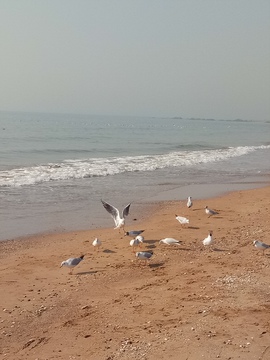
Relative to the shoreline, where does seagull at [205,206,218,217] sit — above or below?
above

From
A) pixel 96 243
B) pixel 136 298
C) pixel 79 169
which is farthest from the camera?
pixel 79 169

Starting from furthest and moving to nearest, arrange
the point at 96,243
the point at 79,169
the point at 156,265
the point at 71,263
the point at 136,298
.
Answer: the point at 79,169
the point at 96,243
the point at 156,265
the point at 71,263
the point at 136,298

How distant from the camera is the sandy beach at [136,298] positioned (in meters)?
5.31

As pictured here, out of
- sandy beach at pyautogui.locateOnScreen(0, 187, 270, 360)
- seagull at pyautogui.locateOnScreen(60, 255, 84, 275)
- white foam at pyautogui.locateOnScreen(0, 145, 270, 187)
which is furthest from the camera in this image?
white foam at pyautogui.locateOnScreen(0, 145, 270, 187)

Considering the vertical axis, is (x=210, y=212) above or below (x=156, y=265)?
above

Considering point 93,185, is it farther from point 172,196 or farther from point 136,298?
point 136,298

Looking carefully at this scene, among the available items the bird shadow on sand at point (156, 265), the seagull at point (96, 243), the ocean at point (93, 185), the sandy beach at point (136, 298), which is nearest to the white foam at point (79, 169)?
the ocean at point (93, 185)

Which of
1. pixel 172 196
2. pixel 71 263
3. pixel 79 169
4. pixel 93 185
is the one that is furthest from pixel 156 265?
pixel 79 169

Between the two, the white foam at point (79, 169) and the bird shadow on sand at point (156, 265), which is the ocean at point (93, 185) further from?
the bird shadow on sand at point (156, 265)

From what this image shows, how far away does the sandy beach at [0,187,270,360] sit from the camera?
531cm

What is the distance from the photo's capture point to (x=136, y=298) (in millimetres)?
6809

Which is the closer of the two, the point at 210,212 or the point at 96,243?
the point at 96,243

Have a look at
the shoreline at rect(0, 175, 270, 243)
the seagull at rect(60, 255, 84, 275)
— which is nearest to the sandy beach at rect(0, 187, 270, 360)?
the seagull at rect(60, 255, 84, 275)

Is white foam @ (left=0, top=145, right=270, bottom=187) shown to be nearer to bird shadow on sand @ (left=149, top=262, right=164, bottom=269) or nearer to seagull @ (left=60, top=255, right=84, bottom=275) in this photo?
seagull @ (left=60, top=255, right=84, bottom=275)
